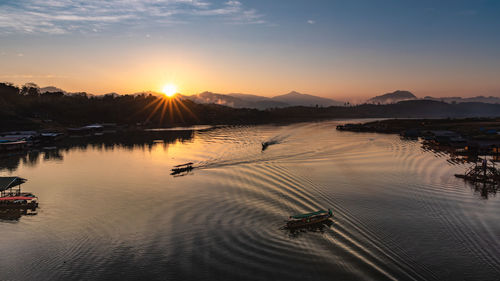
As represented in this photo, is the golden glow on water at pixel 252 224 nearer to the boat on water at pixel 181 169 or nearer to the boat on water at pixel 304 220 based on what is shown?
the boat on water at pixel 181 169

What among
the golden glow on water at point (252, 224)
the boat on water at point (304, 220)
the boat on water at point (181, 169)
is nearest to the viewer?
the golden glow on water at point (252, 224)

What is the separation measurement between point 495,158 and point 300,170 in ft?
159

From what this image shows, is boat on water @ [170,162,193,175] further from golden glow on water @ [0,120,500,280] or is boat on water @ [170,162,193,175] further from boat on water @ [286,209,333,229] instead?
boat on water @ [286,209,333,229]

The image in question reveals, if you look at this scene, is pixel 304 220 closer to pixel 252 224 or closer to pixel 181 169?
pixel 252 224

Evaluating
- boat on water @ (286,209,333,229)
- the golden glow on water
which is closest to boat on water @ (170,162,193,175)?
the golden glow on water

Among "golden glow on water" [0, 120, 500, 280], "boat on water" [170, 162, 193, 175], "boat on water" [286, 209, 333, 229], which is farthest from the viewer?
"boat on water" [170, 162, 193, 175]

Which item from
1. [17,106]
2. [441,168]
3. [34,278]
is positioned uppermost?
[17,106]

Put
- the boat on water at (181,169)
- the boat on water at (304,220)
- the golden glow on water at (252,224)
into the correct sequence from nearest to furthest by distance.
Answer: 1. the golden glow on water at (252,224)
2. the boat on water at (304,220)
3. the boat on water at (181,169)

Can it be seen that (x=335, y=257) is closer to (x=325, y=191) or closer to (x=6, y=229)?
(x=325, y=191)

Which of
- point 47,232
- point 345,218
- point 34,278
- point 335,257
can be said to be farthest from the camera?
point 345,218

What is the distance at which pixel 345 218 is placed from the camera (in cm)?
3275

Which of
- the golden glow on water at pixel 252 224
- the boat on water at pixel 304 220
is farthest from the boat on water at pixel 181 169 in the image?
the boat on water at pixel 304 220

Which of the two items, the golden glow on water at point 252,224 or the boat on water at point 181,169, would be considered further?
the boat on water at point 181,169

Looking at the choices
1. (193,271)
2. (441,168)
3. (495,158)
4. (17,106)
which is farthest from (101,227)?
(17,106)
